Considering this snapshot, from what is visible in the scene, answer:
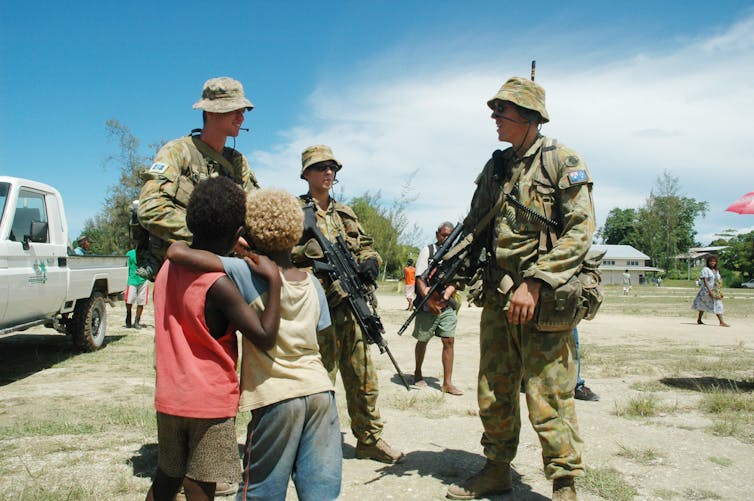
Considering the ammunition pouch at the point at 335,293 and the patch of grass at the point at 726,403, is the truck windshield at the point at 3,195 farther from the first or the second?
the patch of grass at the point at 726,403

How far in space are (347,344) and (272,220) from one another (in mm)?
1822

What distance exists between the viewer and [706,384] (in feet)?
22.0

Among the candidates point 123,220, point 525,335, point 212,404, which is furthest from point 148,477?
point 123,220

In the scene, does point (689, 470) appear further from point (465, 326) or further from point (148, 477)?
point (465, 326)

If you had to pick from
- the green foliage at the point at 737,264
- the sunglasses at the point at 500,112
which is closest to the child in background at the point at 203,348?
the sunglasses at the point at 500,112

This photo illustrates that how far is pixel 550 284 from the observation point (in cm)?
296

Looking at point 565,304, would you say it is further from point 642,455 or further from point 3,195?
point 3,195

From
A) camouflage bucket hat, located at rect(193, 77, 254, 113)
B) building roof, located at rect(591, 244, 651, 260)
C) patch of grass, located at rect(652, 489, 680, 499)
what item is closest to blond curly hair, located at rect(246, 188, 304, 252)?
camouflage bucket hat, located at rect(193, 77, 254, 113)

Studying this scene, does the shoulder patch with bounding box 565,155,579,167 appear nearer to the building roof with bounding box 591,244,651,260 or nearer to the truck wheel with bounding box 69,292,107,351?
the truck wheel with bounding box 69,292,107,351

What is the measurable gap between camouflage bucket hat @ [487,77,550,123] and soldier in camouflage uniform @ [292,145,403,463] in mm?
1241

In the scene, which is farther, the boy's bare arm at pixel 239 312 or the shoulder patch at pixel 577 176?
the shoulder patch at pixel 577 176

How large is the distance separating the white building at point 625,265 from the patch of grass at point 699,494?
241ft

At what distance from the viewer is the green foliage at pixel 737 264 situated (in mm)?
58000

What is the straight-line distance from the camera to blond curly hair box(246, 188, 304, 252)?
225 cm
